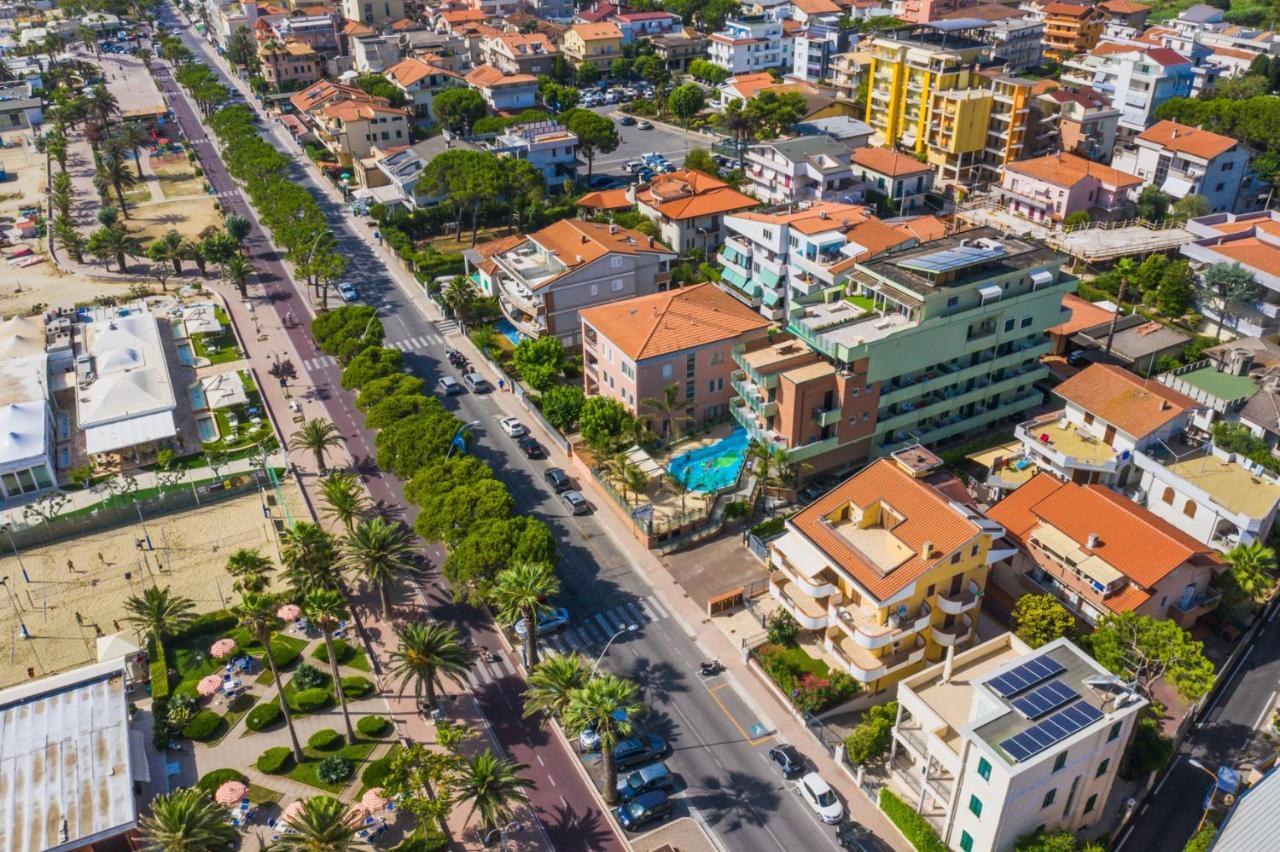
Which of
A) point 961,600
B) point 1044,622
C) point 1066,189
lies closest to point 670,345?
point 961,600

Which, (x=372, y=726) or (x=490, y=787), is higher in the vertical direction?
(x=490, y=787)

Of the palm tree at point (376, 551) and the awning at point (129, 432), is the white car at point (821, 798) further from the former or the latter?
the awning at point (129, 432)

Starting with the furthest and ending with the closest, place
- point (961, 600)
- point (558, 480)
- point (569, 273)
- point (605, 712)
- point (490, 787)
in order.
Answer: point (569, 273) < point (558, 480) < point (961, 600) < point (605, 712) < point (490, 787)

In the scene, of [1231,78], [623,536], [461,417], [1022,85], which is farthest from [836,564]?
[1231,78]

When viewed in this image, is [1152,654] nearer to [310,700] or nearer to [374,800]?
[374,800]

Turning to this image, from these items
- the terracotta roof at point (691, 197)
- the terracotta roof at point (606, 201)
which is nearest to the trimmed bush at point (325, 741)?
the terracotta roof at point (691, 197)

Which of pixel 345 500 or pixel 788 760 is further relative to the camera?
pixel 345 500

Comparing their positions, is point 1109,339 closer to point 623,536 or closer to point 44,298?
point 623,536

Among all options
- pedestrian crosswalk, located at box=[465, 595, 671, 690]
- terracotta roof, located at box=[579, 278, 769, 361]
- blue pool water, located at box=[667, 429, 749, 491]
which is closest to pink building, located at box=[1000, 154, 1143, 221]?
terracotta roof, located at box=[579, 278, 769, 361]
